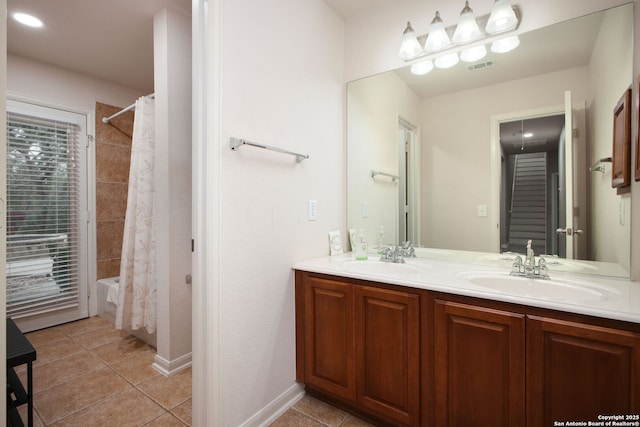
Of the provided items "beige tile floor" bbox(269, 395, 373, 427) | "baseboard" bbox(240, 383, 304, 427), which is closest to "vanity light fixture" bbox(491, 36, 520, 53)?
"beige tile floor" bbox(269, 395, 373, 427)

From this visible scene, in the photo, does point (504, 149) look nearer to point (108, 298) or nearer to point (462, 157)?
point (462, 157)

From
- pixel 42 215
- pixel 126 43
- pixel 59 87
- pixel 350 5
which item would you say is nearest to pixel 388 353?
pixel 350 5

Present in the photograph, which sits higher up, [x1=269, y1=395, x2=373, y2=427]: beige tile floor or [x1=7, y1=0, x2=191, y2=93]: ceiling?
[x1=7, y1=0, x2=191, y2=93]: ceiling

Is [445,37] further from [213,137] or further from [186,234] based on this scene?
[186,234]

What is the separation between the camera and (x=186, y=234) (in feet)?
7.07

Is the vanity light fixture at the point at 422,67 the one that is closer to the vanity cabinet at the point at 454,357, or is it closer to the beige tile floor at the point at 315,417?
the vanity cabinet at the point at 454,357

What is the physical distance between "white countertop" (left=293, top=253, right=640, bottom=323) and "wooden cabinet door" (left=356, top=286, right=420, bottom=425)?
0.35 ft

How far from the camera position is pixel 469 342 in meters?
1.22

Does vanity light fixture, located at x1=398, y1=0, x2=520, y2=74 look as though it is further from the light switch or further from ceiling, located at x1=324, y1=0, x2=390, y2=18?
the light switch

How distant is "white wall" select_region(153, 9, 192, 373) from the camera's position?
2.05 meters

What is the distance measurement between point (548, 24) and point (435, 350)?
171cm

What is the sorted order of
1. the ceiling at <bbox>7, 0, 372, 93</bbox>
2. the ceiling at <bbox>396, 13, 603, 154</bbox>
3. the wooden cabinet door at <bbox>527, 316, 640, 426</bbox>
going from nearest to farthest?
the wooden cabinet door at <bbox>527, 316, 640, 426</bbox>
the ceiling at <bbox>396, 13, 603, 154</bbox>
the ceiling at <bbox>7, 0, 372, 93</bbox>

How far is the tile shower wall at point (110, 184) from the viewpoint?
3141 millimetres

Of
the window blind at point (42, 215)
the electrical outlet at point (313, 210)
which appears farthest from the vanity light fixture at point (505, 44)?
the window blind at point (42, 215)
